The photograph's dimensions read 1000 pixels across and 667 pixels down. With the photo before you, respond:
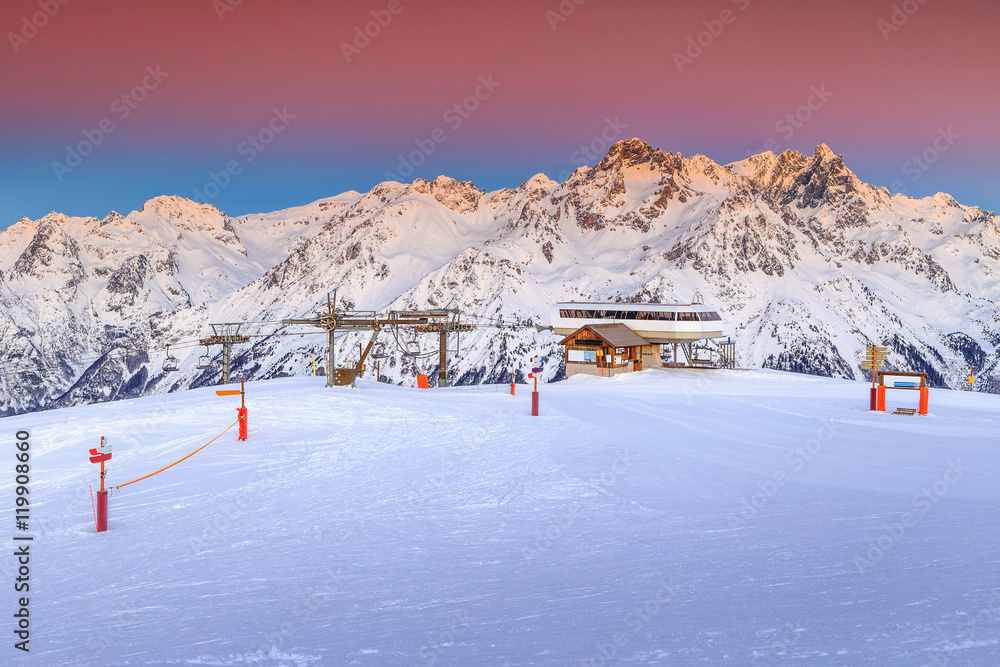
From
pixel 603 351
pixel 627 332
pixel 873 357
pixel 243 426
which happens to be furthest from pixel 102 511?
pixel 627 332

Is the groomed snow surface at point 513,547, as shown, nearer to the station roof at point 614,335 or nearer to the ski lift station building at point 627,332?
the station roof at point 614,335

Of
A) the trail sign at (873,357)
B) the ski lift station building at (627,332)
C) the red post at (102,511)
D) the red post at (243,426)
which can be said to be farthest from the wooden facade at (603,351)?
the red post at (102,511)

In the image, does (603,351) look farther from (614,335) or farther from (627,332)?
(627,332)

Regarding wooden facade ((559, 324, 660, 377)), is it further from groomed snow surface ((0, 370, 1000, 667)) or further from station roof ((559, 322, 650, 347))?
groomed snow surface ((0, 370, 1000, 667))

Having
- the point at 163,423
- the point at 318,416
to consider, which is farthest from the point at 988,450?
the point at 163,423

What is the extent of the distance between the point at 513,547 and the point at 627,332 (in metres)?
45.5

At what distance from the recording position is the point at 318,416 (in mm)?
24578

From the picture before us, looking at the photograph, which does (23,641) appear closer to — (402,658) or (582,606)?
(402,658)

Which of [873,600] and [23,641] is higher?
[873,600]

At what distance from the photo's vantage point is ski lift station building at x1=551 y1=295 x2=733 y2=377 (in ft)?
170

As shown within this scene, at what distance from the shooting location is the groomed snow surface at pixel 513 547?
7672 mm

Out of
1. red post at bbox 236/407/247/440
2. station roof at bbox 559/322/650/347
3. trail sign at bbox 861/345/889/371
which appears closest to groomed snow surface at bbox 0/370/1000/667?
red post at bbox 236/407/247/440

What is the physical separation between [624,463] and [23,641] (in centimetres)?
1348

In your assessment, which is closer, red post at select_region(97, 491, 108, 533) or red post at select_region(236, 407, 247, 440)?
red post at select_region(97, 491, 108, 533)
